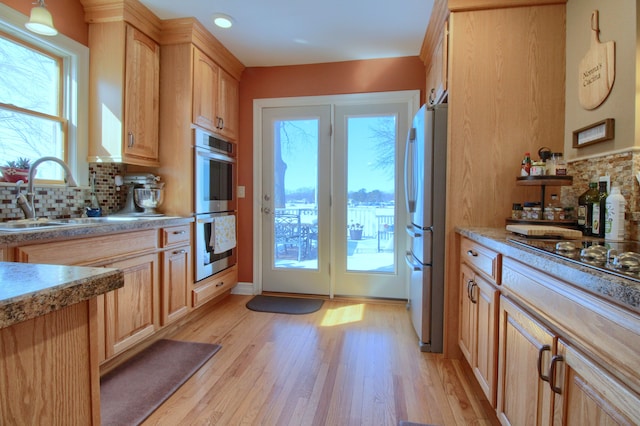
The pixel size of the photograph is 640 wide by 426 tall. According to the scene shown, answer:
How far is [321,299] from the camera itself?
3.25 metres

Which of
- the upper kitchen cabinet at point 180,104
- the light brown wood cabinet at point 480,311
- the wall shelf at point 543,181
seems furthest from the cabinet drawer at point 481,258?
the upper kitchen cabinet at point 180,104

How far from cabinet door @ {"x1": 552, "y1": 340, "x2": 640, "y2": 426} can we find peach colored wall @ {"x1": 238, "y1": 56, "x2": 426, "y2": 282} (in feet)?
8.77

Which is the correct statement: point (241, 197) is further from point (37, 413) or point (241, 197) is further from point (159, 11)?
point (37, 413)

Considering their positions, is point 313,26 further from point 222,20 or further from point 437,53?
point 437,53

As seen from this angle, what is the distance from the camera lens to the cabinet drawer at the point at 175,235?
7.26ft

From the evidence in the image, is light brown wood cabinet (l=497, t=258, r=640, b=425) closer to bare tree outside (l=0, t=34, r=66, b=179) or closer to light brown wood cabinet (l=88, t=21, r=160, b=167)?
light brown wood cabinet (l=88, t=21, r=160, b=167)

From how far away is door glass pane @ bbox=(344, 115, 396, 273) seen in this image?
10.3ft

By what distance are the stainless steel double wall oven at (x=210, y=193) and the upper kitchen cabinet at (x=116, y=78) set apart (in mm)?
457

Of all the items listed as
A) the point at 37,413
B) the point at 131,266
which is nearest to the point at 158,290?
the point at 131,266

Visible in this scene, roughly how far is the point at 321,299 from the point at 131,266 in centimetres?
184

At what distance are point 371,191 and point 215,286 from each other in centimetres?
173

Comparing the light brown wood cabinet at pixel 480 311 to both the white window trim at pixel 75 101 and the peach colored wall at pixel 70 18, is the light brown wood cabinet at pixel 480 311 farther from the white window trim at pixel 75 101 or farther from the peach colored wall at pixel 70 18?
the peach colored wall at pixel 70 18

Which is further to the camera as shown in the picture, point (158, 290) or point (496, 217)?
point (158, 290)

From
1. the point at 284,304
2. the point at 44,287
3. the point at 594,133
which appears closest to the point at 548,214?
the point at 594,133
